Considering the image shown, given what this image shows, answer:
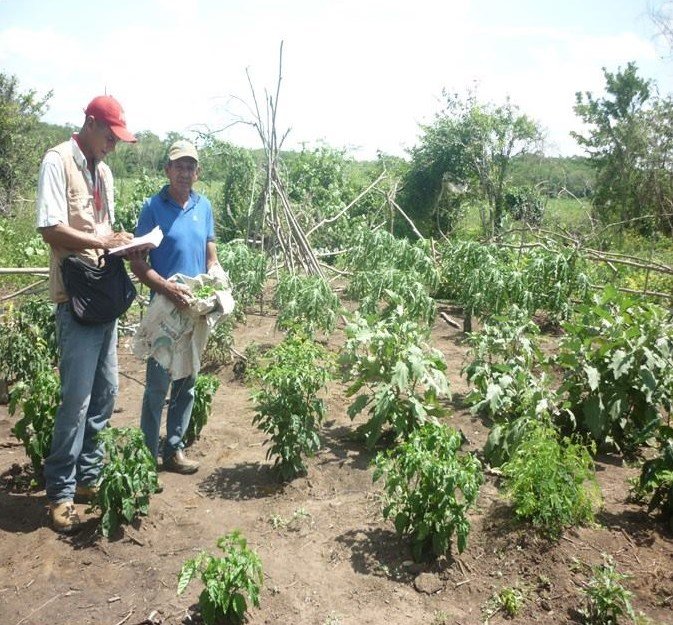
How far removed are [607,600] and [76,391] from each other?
8.47ft

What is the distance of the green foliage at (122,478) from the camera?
316 centimetres

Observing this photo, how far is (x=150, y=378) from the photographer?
12.0 feet

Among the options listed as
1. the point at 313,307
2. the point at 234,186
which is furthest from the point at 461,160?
the point at 313,307

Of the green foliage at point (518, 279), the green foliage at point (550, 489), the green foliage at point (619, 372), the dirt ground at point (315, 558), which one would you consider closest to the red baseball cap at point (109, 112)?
the dirt ground at point (315, 558)

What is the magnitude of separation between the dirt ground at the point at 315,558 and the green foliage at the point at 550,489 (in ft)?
0.33

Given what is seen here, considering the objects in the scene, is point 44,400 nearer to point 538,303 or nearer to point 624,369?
point 624,369

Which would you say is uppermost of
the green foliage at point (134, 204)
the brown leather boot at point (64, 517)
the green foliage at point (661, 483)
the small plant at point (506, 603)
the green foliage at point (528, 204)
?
the green foliage at point (528, 204)

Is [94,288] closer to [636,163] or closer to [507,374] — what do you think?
[507,374]

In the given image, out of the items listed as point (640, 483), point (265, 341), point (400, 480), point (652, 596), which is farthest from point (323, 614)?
point (265, 341)

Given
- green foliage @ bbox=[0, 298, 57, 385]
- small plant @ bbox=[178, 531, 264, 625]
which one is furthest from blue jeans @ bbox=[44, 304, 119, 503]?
green foliage @ bbox=[0, 298, 57, 385]

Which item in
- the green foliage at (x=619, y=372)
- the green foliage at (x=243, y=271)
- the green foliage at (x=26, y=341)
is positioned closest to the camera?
the green foliage at (x=619, y=372)

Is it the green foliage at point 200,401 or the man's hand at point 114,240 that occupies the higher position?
the man's hand at point 114,240

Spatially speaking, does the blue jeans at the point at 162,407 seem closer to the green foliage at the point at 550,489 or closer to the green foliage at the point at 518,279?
the green foliage at the point at 550,489

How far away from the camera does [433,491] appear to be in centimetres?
301
